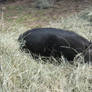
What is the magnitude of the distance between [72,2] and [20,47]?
6.34m

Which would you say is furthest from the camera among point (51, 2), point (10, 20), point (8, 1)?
point (8, 1)

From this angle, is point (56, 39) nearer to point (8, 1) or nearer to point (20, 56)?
point (20, 56)

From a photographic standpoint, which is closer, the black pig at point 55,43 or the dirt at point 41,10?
the black pig at point 55,43

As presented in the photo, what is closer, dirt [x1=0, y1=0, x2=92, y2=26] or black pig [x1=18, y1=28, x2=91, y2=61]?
black pig [x1=18, y1=28, x2=91, y2=61]

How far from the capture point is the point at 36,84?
373 cm

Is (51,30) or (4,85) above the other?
(51,30)

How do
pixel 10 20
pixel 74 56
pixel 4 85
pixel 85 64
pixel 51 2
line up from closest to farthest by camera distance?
pixel 4 85
pixel 85 64
pixel 74 56
pixel 10 20
pixel 51 2

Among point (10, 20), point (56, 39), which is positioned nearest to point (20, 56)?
point (56, 39)

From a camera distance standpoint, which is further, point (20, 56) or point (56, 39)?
point (56, 39)

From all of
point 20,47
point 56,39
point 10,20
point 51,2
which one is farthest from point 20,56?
point 51,2

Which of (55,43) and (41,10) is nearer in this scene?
(55,43)

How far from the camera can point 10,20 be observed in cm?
845

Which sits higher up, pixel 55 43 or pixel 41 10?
pixel 55 43

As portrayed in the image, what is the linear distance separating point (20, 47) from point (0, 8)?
6.39 metres
